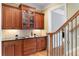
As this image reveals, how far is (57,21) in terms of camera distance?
411 centimetres

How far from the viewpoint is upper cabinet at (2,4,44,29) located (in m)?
3.92

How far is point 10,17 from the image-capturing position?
4.05m

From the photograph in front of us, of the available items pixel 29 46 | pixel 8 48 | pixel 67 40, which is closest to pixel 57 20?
pixel 67 40

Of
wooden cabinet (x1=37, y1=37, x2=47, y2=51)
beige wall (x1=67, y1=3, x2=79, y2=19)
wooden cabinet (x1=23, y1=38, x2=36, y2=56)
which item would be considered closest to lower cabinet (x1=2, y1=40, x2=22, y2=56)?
wooden cabinet (x1=23, y1=38, x2=36, y2=56)

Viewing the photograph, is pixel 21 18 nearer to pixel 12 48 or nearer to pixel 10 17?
pixel 10 17

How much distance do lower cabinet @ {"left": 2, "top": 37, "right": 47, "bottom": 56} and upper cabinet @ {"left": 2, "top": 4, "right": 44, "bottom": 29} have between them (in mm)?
576

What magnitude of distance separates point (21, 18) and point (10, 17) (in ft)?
1.67

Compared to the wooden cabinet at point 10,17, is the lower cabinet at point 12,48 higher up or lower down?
lower down

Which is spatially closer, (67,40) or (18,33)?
(67,40)

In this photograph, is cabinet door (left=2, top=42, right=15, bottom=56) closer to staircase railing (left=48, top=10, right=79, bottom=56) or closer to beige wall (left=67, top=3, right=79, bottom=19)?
staircase railing (left=48, top=10, right=79, bottom=56)

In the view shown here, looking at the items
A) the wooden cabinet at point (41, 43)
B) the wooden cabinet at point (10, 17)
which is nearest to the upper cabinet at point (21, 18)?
the wooden cabinet at point (10, 17)

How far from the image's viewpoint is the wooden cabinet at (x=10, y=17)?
12.6 feet

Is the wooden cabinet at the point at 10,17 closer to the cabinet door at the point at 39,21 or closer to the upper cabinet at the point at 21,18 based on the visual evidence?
the upper cabinet at the point at 21,18

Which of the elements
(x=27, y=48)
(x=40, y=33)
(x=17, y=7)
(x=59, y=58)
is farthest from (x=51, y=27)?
(x=59, y=58)
